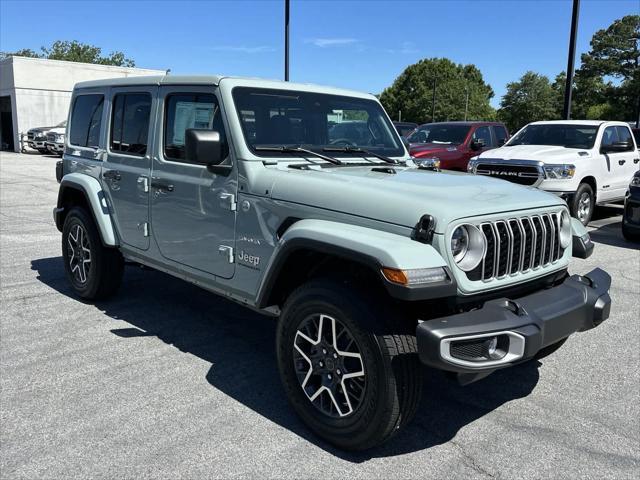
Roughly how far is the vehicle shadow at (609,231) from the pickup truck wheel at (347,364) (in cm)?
688

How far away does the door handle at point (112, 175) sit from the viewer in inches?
189

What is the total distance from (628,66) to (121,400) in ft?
215

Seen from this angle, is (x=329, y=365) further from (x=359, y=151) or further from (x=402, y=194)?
(x=359, y=151)

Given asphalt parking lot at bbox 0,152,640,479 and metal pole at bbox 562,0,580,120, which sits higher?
metal pole at bbox 562,0,580,120

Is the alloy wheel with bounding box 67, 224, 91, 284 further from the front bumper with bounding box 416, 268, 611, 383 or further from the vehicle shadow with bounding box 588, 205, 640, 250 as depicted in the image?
the vehicle shadow with bounding box 588, 205, 640, 250

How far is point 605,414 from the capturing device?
11.5ft

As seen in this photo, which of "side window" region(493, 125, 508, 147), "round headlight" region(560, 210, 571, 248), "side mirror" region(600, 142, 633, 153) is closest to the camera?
"round headlight" region(560, 210, 571, 248)

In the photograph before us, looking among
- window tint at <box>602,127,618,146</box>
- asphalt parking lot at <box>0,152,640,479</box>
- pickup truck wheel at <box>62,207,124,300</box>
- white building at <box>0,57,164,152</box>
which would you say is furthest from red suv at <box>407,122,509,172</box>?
white building at <box>0,57,164,152</box>

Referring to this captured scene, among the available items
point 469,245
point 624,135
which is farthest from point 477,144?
point 469,245

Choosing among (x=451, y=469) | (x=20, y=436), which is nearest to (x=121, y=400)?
(x=20, y=436)

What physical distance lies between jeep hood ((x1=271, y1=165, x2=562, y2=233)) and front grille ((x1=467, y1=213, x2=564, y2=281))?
82mm

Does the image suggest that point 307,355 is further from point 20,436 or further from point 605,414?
point 605,414

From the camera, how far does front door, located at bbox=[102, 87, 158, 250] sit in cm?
449

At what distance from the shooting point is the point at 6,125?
108 ft
